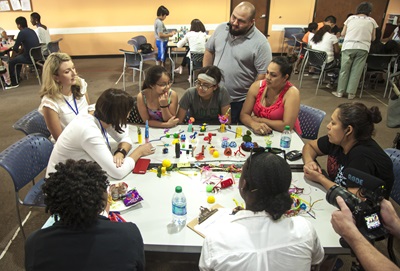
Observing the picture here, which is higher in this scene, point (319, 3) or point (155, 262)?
point (319, 3)

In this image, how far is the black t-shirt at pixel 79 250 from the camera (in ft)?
3.63

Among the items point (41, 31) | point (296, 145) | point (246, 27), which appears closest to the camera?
point (296, 145)

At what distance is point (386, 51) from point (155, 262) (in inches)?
220

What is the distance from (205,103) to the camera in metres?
2.80

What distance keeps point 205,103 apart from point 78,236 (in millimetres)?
1879

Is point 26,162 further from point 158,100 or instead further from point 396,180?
point 396,180

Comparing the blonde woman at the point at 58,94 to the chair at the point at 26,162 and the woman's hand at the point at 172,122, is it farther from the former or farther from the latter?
the woman's hand at the point at 172,122

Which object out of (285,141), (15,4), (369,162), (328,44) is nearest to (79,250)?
(369,162)

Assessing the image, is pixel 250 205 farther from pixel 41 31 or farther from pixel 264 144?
pixel 41 31

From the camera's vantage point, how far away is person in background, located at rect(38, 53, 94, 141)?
2469mm

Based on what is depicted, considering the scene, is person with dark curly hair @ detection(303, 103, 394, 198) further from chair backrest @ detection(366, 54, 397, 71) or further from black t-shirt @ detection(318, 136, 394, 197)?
chair backrest @ detection(366, 54, 397, 71)

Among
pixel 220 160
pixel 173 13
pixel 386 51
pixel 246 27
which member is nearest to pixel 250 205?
pixel 220 160

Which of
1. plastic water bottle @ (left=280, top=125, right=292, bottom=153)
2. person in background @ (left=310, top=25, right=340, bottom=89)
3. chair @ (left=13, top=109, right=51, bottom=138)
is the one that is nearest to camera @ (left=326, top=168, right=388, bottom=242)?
plastic water bottle @ (left=280, top=125, right=292, bottom=153)

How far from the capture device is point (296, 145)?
7.86 feet
